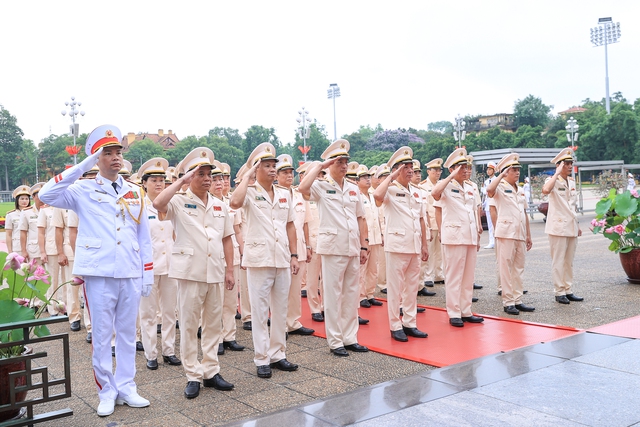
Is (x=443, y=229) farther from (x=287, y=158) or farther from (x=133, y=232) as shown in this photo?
(x=133, y=232)

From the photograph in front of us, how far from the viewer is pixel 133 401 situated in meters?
4.32

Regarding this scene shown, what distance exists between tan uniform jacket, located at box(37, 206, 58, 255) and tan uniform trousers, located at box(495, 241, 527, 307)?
604 centimetres

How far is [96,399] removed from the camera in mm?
4559

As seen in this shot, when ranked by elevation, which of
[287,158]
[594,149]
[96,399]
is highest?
[594,149]

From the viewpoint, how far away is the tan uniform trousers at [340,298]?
5758 mm

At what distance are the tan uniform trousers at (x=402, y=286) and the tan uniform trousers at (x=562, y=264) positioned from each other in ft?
8.49

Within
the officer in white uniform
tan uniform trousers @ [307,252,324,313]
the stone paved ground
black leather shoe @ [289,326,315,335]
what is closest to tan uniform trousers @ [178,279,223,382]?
the stone paved ground

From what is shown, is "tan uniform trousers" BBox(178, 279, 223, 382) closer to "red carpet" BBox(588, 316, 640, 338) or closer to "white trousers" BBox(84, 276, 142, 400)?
"white trousers" BBox(84, 276, 142, 400)

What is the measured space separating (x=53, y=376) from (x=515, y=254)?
19.0ft

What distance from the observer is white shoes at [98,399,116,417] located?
4.14 meters

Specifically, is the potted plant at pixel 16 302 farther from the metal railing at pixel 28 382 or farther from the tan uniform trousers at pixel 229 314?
the tan uniform trousers at pixel 229 314

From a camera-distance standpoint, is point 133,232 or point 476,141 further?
point 476,141

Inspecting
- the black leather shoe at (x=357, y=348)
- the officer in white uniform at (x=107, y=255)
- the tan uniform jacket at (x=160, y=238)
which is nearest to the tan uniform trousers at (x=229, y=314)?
the tan uniform jacket at (x=160, y=238)

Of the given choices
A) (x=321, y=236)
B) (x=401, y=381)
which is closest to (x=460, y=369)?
(x=401, y=381)
